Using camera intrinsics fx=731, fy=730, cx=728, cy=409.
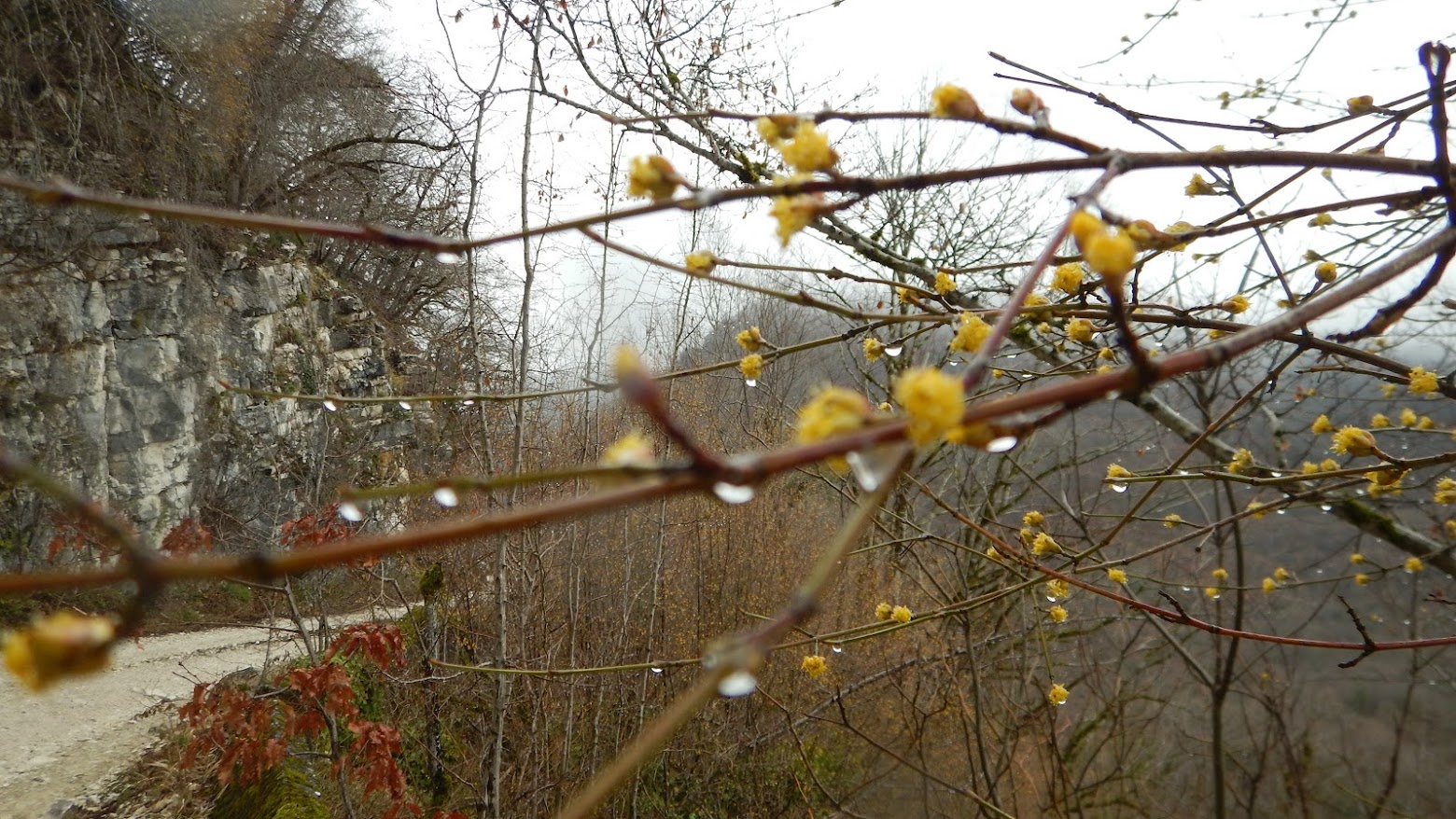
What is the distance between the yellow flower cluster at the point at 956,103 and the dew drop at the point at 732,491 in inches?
15.5

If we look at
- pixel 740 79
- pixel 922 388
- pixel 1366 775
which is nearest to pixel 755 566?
pixel 740 79

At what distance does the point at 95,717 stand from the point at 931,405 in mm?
6450

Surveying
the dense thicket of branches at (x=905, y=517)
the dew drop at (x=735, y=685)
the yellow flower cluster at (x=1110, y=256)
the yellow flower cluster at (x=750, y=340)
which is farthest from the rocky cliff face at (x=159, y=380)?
the yellow flower cluster at (x=1110, y=256)

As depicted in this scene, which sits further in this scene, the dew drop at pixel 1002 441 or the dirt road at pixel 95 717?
the dirt road at pixel 95 717

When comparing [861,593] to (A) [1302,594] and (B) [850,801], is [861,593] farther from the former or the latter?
(A) [1302,594]

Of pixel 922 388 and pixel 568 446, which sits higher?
pixel 922 388

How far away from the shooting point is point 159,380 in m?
7.11

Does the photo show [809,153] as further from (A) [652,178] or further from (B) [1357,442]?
(B) [1357,442]

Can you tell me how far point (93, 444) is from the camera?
6605mm

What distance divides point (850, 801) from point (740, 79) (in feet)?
14.9

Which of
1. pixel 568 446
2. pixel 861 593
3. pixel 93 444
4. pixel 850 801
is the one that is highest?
pixel 568 446

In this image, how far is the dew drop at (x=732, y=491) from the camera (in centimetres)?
31

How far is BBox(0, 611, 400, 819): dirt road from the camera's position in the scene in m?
3.94

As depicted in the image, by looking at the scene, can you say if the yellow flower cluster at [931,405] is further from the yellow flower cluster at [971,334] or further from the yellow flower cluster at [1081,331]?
the yellow flower cluster at [1081,331]
